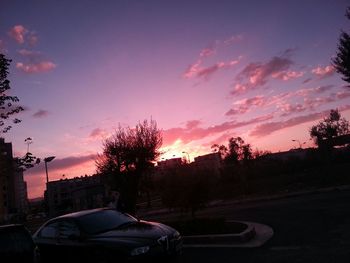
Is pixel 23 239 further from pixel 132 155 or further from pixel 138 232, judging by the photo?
pixel 132 155

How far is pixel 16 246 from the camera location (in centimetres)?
880

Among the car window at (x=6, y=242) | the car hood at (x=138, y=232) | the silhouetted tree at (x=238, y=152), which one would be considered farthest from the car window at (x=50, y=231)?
the silhouetted tree at (x=238, y=152)

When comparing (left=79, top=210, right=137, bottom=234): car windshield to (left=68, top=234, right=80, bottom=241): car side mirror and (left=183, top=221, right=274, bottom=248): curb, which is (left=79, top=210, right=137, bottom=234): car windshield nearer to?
(left=68, top=234, right=80, bottom=241): car side mirror

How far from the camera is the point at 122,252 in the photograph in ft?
29.8

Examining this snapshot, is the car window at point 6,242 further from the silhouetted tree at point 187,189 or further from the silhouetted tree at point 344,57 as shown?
the silhouetted tree at point 344,57

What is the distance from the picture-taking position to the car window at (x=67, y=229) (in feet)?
33.9

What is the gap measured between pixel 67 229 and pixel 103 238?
1.38 meters

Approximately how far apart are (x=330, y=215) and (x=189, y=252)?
5700 millimetres

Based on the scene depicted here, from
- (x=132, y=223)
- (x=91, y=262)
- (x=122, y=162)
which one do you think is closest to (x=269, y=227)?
(x=132, y=223)

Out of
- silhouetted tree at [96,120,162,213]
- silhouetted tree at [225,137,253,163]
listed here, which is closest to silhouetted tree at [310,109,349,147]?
silhouetted tree at [225,137,253,163]

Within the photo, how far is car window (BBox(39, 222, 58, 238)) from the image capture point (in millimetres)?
10969

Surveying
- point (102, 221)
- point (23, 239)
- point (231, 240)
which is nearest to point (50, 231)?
point (102, 221)

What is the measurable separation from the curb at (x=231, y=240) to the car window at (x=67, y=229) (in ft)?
11.7

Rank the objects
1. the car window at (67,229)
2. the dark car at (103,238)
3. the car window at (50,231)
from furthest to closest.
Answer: the car window at (50,231) < the car window at (67,229) < the dark car at (103,238)
